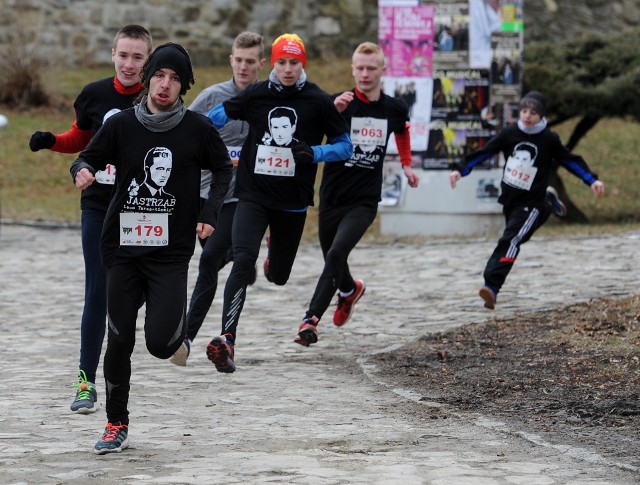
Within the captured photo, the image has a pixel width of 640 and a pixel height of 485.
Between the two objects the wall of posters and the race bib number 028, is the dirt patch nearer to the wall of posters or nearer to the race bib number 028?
the race bib number 028

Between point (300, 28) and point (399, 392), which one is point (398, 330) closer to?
point (399, 392)

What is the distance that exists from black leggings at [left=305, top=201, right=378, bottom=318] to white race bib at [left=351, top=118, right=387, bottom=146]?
0.43 meters

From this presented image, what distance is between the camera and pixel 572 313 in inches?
421

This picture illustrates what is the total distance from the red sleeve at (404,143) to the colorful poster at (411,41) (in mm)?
7171

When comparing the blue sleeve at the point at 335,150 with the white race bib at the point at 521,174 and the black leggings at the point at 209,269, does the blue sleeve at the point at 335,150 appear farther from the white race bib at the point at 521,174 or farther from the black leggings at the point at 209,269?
the white race bib at the point at 521,174

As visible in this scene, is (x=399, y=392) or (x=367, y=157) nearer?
(x=399, y=392)

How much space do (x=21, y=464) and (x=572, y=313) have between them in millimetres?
5465

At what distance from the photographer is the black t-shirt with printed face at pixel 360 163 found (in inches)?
393

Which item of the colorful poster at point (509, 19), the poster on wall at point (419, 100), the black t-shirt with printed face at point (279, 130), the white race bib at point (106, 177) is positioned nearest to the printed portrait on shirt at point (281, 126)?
the black t-shirt with printed face at point (279, 130)

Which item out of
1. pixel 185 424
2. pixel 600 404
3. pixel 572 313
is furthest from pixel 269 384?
pixel 572 313

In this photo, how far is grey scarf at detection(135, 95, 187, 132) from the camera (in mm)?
6691

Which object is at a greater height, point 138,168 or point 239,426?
point 138,168

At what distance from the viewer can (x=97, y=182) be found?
775 cm

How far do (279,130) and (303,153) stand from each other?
35cm
